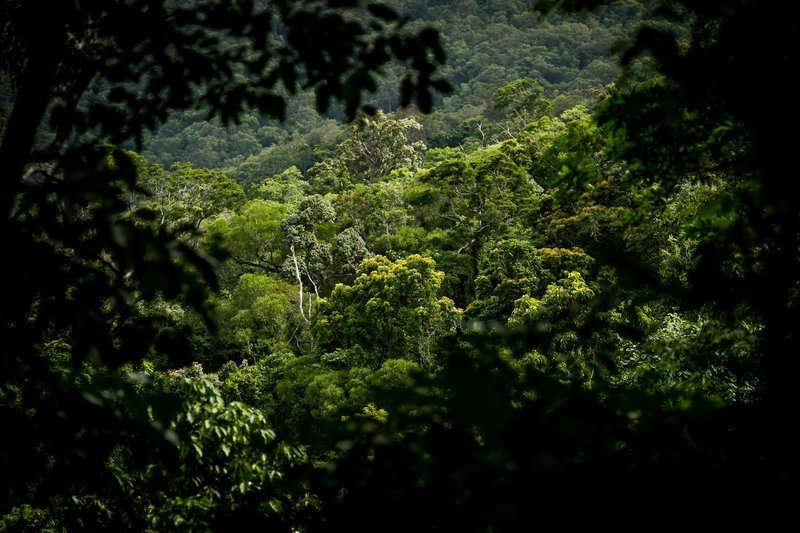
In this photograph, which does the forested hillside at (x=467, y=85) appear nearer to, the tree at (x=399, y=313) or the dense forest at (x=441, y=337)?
the tree at (x=399, y=313)

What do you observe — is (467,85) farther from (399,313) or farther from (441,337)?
(441,337)

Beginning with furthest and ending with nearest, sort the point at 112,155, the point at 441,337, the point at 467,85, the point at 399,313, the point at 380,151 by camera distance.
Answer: the point at 467,85
the point at 380,151
the point at 399,313
the point at 441,337
the point at 112,155

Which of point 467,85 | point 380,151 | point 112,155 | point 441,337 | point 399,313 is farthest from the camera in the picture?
point 467,85

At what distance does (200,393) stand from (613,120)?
307 centimetres

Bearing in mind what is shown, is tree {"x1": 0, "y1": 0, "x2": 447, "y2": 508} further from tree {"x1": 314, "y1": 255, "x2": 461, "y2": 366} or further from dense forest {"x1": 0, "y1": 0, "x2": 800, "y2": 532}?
tree {"x1": 314, "y1": 255, "x2": 461, "y2": 366}

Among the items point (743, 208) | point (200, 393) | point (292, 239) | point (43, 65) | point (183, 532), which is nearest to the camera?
point (43, 65)

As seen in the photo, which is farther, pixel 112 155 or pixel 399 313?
pixel 399 313

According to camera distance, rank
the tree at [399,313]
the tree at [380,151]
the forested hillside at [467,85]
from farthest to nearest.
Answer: the forested hillside at [467,85] → the tree at [380,151] → the tree at [399,313]

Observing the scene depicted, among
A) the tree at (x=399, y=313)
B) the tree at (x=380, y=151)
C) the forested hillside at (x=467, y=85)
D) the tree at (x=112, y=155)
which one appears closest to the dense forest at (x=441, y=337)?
the tree at (x=112, y=155)

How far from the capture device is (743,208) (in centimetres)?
221

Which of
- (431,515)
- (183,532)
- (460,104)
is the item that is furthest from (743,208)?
(460,104)

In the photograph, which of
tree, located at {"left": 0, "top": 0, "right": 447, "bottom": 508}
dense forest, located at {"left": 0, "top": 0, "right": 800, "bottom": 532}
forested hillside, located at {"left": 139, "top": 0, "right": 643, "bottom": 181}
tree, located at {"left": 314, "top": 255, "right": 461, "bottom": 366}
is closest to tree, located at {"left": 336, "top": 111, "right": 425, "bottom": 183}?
forested hillside, located at {"left": 139, "top": 0, "right": 643, "bottom": 181}

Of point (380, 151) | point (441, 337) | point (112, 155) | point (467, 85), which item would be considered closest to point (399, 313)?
point (441, 337)

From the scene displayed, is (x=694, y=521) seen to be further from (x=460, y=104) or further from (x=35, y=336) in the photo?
(x=460, y=104)
